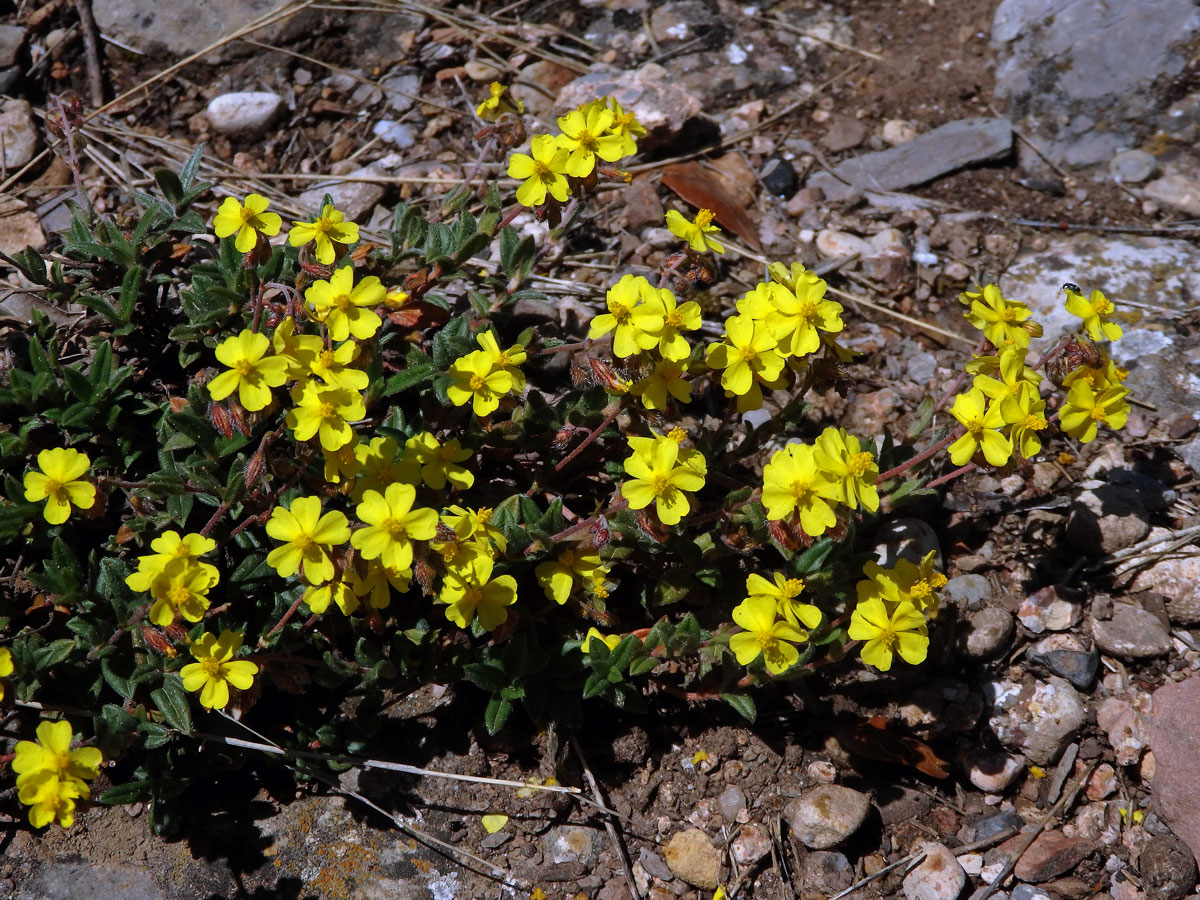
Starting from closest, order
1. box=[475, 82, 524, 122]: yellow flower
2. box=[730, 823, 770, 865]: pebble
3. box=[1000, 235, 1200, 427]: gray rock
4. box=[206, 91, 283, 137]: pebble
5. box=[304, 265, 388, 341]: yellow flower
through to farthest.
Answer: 1. box=[304, 265, 388, 341]: yellow flower
2. box=[730, 823, 770, 865]: pebble
3. box=[475, 82, 524, 122]: yellow flower
4. box=[1000, 235, 1200, 427]: gray rock
5. box=[206, 91, 283, 137]: pebble

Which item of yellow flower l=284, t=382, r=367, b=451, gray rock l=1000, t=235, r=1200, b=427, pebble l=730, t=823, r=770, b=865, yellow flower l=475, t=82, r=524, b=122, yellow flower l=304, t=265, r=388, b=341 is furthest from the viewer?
gray rock l=1000, t=235, r=1200, b=427

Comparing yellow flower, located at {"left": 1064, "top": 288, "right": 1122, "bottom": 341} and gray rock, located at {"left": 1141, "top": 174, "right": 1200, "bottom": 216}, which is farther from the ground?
yellow flower, located at {"left": 1064, "top": 288, "right": 1122, "bottom": 341}

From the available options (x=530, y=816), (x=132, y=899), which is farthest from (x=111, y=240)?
(x=530, y=816)

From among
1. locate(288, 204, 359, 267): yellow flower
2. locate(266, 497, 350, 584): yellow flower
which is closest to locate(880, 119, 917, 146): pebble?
locate(288, 204, 359, 267): yellow flower

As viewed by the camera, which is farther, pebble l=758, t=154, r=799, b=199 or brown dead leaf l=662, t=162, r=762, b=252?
pebble l=758, t=154, r=799, b=199

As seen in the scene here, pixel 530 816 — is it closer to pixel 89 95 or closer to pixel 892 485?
pixel 892 485

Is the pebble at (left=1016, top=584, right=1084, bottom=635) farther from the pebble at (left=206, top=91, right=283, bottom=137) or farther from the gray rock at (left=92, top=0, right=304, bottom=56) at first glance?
the gray rock at (left=92, top=0, right=304, bottom=56)

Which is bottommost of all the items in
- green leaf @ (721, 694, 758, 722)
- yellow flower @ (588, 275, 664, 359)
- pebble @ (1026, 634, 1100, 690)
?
pebble @ (1026, 634, 1100, 690)
